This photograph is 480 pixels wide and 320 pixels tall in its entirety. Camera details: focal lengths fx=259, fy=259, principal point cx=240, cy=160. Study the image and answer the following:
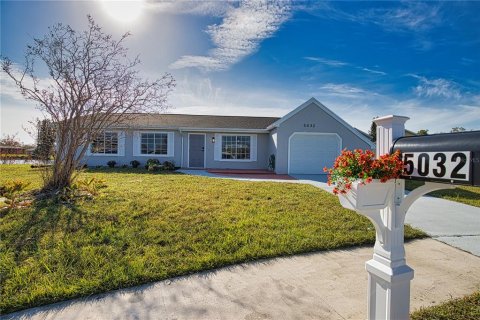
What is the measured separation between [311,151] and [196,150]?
24.4 ft

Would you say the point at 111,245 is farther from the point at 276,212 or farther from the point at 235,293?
the point at 276,212

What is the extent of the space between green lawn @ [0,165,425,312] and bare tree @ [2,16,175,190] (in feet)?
6.25

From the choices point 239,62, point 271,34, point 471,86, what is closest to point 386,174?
point 271,34

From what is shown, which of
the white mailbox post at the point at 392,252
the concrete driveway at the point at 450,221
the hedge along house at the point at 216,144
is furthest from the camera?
the hedge along house at the point at 216,144

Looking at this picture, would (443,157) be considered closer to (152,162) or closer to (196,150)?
(152,162)

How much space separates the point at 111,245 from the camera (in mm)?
4117

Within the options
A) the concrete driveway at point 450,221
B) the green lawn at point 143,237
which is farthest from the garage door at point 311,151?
the green lawn at point 143,237

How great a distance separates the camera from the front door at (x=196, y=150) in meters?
17.3

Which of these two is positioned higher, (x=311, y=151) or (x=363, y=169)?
(x=311, y=151)

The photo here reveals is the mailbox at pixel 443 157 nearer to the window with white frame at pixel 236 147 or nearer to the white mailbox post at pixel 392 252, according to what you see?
the white mailbox post at pixel 392 252

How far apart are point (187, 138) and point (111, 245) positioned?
13426 millimetres

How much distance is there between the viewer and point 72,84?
299 inches

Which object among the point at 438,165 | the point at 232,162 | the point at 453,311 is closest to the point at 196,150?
the point at 232,162

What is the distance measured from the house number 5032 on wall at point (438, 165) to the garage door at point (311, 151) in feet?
44.1
